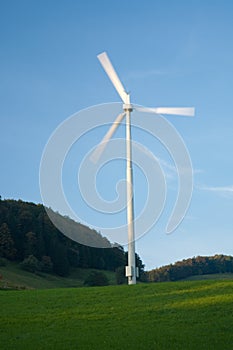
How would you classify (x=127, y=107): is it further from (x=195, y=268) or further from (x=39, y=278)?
(x=195, y=268)

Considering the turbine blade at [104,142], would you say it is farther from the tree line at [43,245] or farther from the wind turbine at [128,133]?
the tree line at [43,245]

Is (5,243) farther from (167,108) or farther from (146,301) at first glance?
(146,301)

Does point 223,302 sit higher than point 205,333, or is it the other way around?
point 223,302

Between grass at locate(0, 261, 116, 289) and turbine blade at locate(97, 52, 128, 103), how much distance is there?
127ft

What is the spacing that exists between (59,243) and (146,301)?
78703 mm

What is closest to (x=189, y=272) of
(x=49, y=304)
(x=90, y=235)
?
(x=90, y=235)

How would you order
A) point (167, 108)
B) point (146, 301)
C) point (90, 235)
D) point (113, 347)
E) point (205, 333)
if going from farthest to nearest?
point (90, 235), point (167, 108), point (146, 301), point (205, 333), point (113, 347)

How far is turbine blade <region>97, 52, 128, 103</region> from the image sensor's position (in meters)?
38.6

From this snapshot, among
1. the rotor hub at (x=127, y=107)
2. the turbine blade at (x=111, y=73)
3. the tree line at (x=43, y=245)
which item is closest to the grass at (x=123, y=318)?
the rotor hub at (x=127, y=107)

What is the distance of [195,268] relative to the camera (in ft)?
404

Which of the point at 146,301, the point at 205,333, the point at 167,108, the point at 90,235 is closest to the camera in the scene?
the point at 205,333

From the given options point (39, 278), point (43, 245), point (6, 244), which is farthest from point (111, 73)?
point (43, 245)

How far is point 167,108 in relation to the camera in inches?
1459

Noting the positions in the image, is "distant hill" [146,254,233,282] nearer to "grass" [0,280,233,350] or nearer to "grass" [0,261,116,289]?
"grass" [0,261,116,289]
